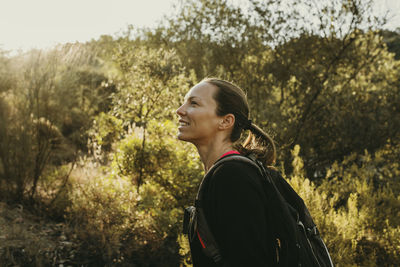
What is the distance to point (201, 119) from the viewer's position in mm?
1701

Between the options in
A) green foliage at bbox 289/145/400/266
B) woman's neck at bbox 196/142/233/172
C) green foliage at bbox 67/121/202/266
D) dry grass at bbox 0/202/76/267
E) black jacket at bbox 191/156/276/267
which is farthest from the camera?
green foliage at bbox 67/121/202/266

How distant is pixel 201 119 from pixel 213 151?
18cm

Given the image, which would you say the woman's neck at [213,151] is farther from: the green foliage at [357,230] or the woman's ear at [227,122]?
the green foliage at [357,230]

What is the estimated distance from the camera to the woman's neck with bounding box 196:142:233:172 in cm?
169

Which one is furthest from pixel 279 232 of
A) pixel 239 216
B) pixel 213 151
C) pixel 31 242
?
pixel 31 242

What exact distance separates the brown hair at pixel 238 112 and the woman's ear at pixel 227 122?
0.07 ft

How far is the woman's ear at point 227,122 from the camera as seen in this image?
171 centimetres

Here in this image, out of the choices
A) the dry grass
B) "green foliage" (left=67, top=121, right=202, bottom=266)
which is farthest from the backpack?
the dry grass

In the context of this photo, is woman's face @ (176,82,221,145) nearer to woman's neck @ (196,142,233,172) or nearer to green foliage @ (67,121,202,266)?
woman's neck @ (196,142,233,172)

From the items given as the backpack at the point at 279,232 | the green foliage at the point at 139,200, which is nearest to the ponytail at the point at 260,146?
the backpack at the point at 279,232

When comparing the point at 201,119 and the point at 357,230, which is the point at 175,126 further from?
the point at 201,119

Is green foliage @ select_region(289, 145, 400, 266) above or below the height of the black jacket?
below

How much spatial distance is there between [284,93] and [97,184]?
517 centimetres

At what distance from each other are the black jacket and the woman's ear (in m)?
0.41
